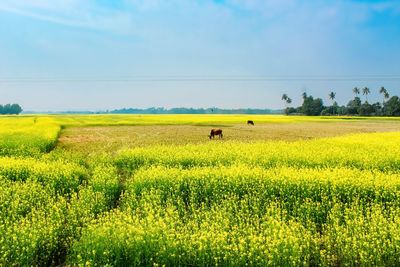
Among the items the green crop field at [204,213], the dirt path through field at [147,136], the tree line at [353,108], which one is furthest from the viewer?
the tree line at [353,108]

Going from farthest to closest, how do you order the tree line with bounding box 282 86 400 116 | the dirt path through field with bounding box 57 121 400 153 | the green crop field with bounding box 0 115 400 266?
the tree line with bounding box 282 86 400 116 < the dirt path through field with bounding box 57 121 400 153 < the green crop field with bounding box 0 115 400 266

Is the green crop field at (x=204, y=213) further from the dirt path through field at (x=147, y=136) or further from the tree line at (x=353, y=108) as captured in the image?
the tree line at (x=353, y=108)

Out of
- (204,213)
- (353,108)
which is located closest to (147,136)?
(204,213)

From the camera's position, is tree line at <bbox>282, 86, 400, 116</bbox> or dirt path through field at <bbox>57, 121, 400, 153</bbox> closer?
dirt path through field at <bbox>57, 121, 400, 153</bbox>

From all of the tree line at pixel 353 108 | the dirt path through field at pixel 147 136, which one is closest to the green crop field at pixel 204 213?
the dirt path through field at pixel 147 136

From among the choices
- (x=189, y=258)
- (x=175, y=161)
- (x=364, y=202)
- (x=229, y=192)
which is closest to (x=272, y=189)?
(x=229, y=192)

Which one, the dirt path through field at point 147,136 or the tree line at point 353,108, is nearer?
the dirt path through field at point 147,136

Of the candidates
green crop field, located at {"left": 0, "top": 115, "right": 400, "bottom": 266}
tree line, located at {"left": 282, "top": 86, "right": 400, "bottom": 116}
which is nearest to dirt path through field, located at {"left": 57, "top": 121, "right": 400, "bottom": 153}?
green crop field, located at {"left": 0, "top": 115, "right": 400, "bottom": 266}

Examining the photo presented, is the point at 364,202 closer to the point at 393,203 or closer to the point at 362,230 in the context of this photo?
the point at 393,203

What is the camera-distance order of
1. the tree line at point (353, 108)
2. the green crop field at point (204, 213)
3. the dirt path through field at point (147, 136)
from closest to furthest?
the green crop field at point (204, 213)
the dirt path through field at point (147, 136)
the tree line at point (353, 108)

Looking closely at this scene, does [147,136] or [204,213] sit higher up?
→ [147,136]

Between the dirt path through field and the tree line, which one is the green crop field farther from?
the tree line

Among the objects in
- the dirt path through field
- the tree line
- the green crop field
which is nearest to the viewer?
the green crop field

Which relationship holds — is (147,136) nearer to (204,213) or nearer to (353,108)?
(204,213)
